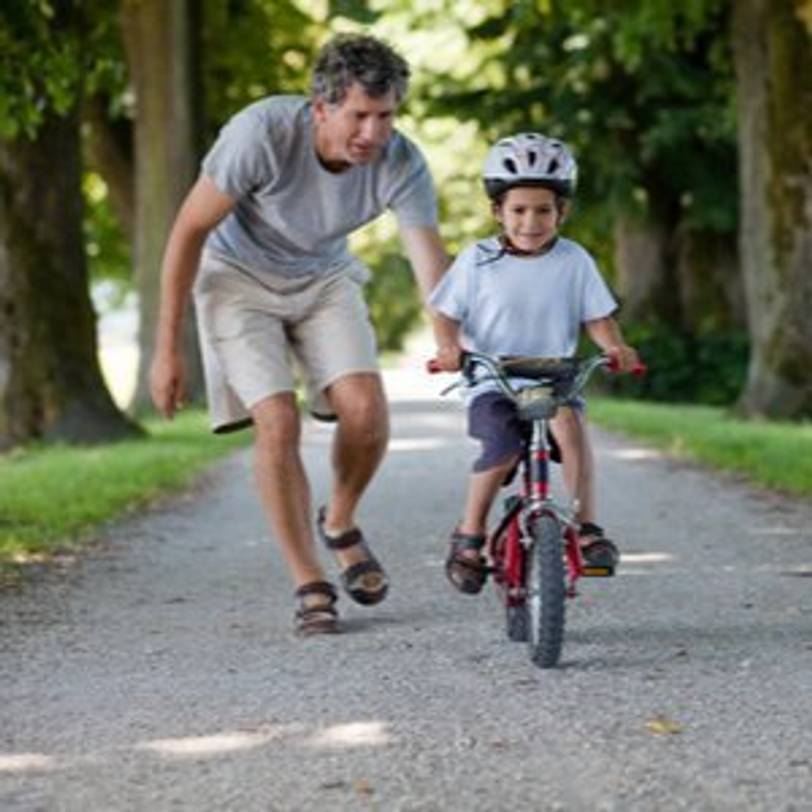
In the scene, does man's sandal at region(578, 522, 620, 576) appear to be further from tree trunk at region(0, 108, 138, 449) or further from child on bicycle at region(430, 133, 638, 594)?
tree trunk at region(0, 108, 138, 449)

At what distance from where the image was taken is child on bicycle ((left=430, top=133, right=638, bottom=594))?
713 cm

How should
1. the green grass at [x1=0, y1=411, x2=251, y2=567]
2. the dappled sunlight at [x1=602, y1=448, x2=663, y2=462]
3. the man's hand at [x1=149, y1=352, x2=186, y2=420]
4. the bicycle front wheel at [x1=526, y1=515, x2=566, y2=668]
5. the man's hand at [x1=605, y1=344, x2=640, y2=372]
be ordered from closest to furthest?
the bicycle front wheel at [x1=526, y1=515, x2=566, y2=668]
the man's hand at [x1=605, y1=344, x2=640, y2=372]
the man's hand at [x1=149, y1=352, x2=186, y2=420]
the green grass at [x1=0, y1=411, x2=251, y2=567]
the dappled sunlight at [x1=602, y1=448, x2=663, y2=462]

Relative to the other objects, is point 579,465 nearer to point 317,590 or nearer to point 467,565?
point 467,565

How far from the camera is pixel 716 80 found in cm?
3052

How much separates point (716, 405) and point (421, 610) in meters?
26.0

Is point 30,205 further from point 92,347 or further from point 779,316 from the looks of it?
point 779,316

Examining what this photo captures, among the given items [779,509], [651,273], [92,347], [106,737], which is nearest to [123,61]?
[92,347]

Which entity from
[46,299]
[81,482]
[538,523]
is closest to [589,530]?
[538,523]

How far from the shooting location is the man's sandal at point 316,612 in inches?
304

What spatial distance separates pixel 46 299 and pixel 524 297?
41.4 feet

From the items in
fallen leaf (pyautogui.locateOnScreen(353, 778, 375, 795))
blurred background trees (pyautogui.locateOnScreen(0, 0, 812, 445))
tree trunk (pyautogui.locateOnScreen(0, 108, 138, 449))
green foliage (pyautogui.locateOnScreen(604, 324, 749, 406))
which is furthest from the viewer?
green foliage (pyautogui.locateOnScreen(604, 324, 749, 406))

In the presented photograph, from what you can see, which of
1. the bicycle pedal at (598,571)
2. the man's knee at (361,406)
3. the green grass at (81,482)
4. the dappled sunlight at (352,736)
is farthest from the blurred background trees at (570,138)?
the dappled sunlight at (352,736)

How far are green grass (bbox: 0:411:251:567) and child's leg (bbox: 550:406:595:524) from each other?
3.63m

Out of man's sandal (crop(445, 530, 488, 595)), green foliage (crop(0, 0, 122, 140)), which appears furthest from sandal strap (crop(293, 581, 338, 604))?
green foliage (crop(0, 0, 122, 140))
